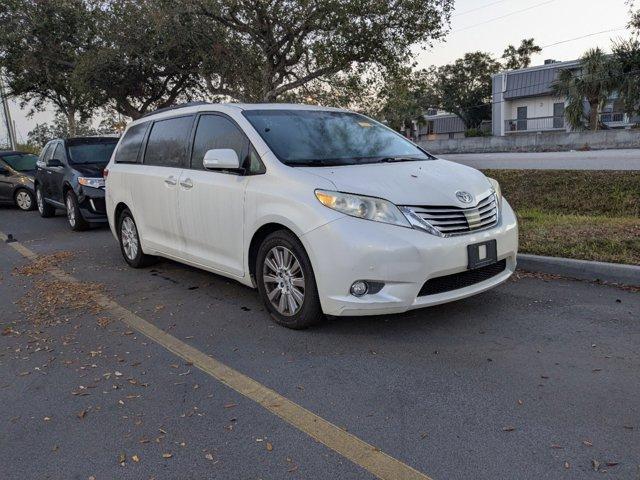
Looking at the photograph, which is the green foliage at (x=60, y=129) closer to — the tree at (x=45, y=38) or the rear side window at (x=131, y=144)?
the tree at (x=45, y=38)

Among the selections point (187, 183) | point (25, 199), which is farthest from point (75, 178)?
point (187, 183)

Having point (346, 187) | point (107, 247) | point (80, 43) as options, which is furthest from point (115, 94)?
point (346, 187)

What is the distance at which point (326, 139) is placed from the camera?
4.84 m

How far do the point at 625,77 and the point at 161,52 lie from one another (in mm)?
18228

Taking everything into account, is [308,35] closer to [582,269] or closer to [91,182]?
[91,182]

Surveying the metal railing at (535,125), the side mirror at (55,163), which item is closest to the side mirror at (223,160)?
the side mirror at (55,163)

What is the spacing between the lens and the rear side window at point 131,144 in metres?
6.36

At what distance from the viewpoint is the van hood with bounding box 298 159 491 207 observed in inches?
155

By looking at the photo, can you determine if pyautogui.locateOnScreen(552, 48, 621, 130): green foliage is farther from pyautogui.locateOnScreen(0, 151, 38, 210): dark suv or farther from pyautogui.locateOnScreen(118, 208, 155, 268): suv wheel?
pyautogui.locateOnScreen(118, 208, 155, 268): suv wheel

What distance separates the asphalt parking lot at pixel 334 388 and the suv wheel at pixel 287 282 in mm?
138

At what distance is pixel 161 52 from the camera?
16.6 meters

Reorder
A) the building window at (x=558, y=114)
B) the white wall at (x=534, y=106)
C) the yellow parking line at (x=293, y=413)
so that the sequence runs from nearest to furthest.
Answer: the yellow parking line at (x=293, y=413) → the building window at (x=558, y=114) → the white wall at (x=534, y=106)

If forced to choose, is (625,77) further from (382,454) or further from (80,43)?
(382,454)

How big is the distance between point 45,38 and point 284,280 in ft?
59.4
